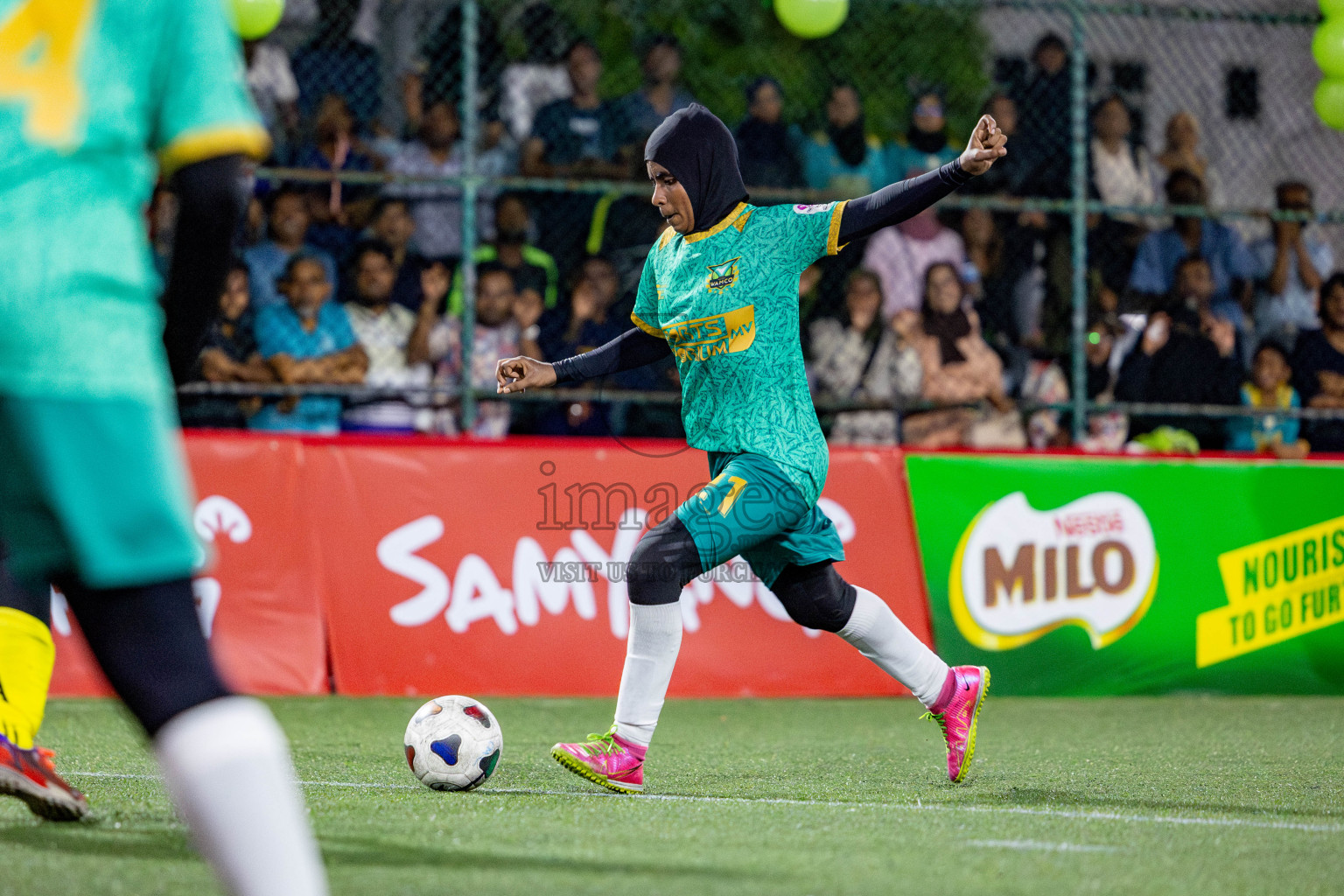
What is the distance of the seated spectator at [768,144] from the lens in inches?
412

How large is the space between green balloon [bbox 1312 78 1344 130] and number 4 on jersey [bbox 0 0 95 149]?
Answer: 978cm

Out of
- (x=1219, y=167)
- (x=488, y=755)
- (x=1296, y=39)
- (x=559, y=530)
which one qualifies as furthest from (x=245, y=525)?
(x=1219, y=167)

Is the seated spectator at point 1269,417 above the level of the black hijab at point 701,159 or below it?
below

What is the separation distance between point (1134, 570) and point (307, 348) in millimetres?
4797

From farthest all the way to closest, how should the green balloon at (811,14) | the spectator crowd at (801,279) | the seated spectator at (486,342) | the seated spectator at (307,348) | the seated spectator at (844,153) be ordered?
1. the seated spectator at (844,153)
2. the green balloon at (811,14)
3. the seated spectator at (486,342)
4. the spectator crowd at (801,279)
5. the seated spectator at (307,348)

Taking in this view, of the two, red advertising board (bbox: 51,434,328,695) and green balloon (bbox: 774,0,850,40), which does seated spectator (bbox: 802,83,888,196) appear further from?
red advertising board (bbox: 51,434,328,695)

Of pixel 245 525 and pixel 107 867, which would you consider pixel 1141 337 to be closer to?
pixel 245 525

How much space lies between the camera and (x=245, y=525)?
324 inches

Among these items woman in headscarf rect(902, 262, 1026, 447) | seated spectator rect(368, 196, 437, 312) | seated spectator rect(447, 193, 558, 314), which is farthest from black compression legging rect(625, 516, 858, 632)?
seated spectator rect(368, 196, 437, 312)

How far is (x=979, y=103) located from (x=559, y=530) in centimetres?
662

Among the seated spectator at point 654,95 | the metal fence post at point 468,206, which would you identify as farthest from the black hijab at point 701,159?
the seated spectator at point 654,95

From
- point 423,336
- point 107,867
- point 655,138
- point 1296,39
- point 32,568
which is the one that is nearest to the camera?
point 32,568

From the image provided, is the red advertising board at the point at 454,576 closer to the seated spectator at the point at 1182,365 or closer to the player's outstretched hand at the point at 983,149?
the seated spectator at the point at 1182,365

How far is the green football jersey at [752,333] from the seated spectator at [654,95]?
18.5 ft
